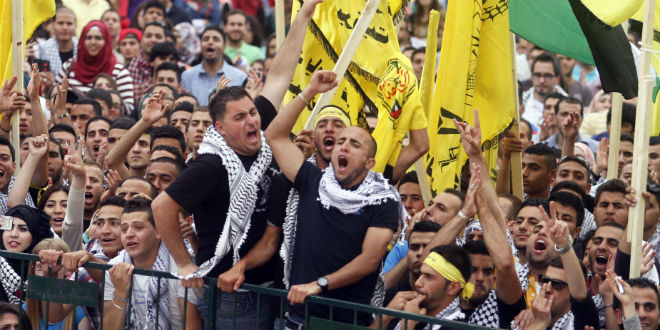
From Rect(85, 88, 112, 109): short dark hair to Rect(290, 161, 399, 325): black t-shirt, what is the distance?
565 centimetres

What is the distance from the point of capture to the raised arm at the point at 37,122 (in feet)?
31.7

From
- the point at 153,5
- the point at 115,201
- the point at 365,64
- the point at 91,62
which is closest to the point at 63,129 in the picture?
the point at 115,201

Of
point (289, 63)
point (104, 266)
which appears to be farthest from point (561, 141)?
point (104, 266)

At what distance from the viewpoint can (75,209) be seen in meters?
8.42

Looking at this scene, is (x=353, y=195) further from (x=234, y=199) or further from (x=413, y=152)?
(x=413, y=152)

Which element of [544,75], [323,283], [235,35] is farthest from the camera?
[235,35]

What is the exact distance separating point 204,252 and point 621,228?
288 centimetres

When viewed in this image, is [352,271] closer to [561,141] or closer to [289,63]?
[289,63]

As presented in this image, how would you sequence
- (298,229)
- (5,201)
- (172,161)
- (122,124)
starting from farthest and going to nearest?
(122,124) → (5,201) → (172,161) → (298,229)

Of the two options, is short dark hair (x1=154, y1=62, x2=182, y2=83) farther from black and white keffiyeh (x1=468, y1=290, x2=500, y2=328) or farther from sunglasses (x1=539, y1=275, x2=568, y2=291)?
sunglasses (x1=539, y1=275, x2=568, y2=291)

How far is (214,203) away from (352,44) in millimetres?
2040

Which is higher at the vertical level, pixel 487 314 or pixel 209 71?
pixel 209 71

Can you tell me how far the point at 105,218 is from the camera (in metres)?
8.27

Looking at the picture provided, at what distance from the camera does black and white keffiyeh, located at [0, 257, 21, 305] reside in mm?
7734
